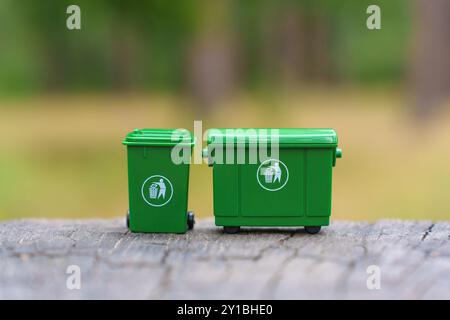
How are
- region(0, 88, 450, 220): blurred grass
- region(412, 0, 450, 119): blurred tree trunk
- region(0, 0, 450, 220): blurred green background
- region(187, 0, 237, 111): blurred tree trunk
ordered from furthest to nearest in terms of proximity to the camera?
region(187, 0, 237, 111): blurred tree trunk → region(412, 0, 450, 119): blurred tree trunk → region(0, 0, 450, 220): blurred green background → region(0, 88, 450, 220): blurred grass

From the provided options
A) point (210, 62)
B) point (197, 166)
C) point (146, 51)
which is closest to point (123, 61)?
point (146, 51)

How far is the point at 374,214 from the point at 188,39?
9.14 m

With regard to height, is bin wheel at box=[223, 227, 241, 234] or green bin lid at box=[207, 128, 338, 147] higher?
green bin lid at box=[207, 128, 338, 147]

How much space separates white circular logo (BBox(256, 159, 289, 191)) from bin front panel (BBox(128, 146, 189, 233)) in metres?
0.55

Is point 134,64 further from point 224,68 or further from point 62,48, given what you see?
point 224,68

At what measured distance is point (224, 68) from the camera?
2034cm

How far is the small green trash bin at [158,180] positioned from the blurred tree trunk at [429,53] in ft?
41.0

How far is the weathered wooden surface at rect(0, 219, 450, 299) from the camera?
4.66m

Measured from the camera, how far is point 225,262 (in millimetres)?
5160

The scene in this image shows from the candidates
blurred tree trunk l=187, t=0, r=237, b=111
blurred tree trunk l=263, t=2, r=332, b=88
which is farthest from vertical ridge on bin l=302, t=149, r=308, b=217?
blurred tree trunk l=263, t=2, r=332, b=88

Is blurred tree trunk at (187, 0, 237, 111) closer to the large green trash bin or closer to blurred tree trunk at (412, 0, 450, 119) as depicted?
blurred tree trunk at (412, 0, 450, 119)

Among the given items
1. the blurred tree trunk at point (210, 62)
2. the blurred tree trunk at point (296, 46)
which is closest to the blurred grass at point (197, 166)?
the blurred tree trunk at point (210, 62)
